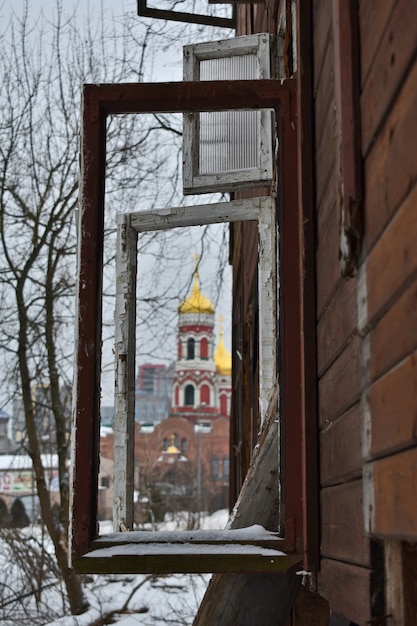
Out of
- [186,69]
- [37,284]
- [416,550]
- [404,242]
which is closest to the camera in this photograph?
[404,242]

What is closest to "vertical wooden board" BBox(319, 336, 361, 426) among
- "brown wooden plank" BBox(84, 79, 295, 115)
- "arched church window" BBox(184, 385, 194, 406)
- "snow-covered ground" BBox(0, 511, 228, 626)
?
"brown wooden plank" BBox(84, 79, 295, 115)

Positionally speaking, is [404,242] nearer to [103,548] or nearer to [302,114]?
[302,114]

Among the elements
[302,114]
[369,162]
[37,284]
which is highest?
[37,284]

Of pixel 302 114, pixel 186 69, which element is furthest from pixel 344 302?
pixel 186 69

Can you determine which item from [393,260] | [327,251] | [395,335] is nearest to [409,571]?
[395,335]

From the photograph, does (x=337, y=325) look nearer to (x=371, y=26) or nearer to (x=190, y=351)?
(x=371, y=26)

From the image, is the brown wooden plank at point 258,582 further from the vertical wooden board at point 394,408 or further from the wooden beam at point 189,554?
the vertical wooden board at point 394,408

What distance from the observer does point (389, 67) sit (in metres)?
1.39

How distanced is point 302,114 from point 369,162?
0.89 m

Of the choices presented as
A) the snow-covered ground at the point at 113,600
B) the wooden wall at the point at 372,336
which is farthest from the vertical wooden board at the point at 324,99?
the snow-covered ground at the point at 113,600

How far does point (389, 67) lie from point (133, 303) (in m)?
2.07

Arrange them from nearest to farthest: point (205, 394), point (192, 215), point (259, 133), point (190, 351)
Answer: point (192, 215), point (259, 133), point (205, 394), point (190, 351)

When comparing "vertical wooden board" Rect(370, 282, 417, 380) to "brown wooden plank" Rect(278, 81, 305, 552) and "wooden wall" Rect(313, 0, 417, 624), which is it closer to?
"wooden wall" Rect(313, 0, 417, 624)

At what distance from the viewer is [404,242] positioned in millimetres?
1284
